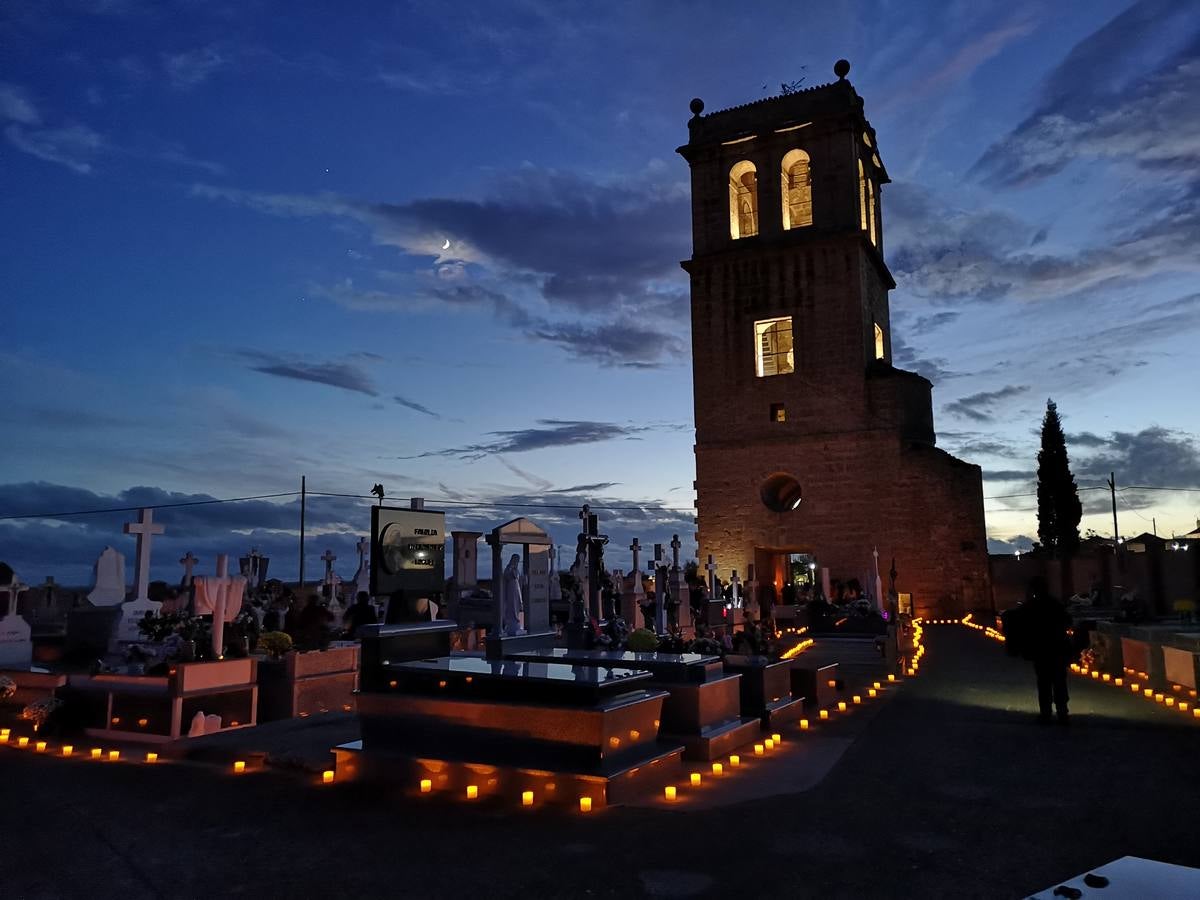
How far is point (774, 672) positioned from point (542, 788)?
13.9ft

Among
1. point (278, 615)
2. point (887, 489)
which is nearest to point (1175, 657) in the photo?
point (278, 615)

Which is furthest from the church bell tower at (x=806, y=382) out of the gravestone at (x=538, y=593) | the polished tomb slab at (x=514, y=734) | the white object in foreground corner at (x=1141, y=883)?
the white object in foreground corner at (x=1141, y=883)

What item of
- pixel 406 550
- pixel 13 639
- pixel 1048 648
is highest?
pixel 406 550

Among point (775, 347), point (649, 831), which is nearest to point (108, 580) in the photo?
point (649, 831)

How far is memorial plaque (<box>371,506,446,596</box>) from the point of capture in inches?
381

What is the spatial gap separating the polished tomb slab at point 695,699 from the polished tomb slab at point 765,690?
262 millimetres

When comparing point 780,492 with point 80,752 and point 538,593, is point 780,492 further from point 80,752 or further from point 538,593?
point 80,752

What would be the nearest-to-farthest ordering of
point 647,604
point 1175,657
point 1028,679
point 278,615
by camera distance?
point 1175,657 → point 1028,679 → point 278,615 → point 647,604

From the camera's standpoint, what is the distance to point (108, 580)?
1253 cm

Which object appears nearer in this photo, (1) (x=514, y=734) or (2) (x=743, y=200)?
(1) (x=514, y=734)

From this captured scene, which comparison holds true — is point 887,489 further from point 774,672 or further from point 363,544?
point 774,672

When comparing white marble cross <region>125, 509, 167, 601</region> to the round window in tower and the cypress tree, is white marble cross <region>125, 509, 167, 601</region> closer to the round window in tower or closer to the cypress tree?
the round window in tower

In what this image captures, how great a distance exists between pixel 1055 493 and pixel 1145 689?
39.0m

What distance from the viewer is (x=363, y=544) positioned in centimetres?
2355
